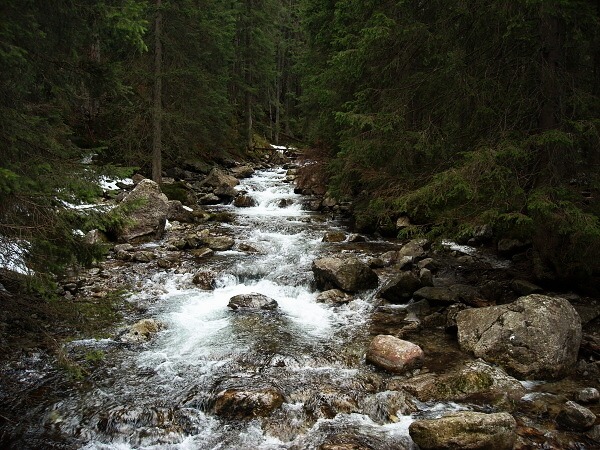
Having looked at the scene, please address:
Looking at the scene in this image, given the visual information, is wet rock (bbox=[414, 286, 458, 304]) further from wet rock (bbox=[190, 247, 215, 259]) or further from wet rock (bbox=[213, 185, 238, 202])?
wet rock (bbox=[213, 185, 238, 202])

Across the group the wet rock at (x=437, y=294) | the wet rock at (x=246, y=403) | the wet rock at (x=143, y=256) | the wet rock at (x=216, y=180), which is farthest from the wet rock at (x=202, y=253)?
the wet rock at (x=216, y=180)

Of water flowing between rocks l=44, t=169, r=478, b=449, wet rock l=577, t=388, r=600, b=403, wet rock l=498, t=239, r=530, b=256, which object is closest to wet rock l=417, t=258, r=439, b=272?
wet rock l=498, t=239, r=530, b=256

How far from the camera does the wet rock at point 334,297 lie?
10297 millimetres

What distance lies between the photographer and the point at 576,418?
218 inches

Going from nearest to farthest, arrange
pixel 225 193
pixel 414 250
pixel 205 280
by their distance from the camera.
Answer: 1. pixel 205 280
2. pixel 414 250
3. pixel 225 193

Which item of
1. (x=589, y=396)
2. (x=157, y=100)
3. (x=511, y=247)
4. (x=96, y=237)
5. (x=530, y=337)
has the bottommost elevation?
(x=589, y=396)

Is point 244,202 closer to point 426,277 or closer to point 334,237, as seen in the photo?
point 334,237

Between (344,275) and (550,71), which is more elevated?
(550,71)

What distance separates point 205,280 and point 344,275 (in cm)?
358

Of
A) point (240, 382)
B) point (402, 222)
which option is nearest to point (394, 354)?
point (240, 382)

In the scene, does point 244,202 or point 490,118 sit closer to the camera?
point 490,118

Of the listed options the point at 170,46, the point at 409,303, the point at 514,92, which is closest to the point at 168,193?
the point at 170,46

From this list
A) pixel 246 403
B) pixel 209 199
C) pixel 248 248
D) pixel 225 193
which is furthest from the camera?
pixel 225 193

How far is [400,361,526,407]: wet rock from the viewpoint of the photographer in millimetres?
6258
